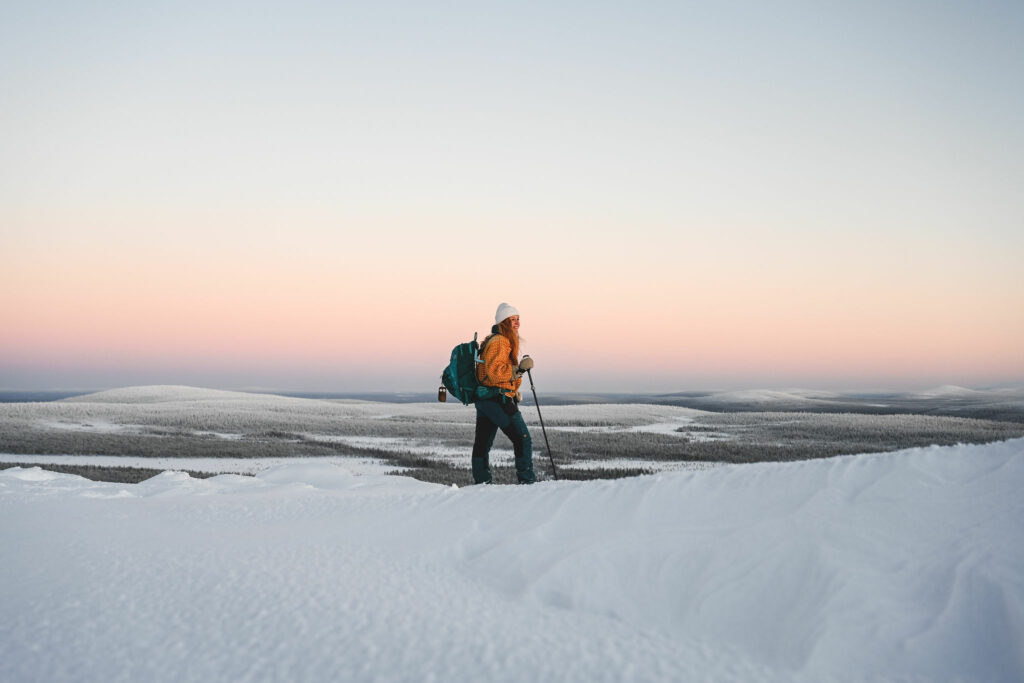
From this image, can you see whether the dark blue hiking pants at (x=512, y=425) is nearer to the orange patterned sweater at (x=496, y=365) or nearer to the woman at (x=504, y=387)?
the woman at (x=504, y=387)

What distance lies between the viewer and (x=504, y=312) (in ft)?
24.2

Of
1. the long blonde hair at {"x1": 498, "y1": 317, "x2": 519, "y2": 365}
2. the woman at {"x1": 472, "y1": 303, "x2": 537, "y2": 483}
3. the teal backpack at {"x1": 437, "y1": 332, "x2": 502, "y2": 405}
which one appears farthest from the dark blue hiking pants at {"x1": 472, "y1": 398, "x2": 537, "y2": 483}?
the long blonde hair at {"x1": 498, "y1": 317, "x2": 519, "y2": 365}

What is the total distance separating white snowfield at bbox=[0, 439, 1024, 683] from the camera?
8.02 ft

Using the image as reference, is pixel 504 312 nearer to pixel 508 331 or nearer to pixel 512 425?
pixel 508 331

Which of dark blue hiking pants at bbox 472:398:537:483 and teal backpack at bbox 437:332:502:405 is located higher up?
teal backpack at bbox 437:332:502:405

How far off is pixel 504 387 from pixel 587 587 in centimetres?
416

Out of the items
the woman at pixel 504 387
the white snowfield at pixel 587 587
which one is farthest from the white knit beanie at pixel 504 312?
the white snowfield at pixel 587 587

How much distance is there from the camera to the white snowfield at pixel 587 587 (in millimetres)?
2445

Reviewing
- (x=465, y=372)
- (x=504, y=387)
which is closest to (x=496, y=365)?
(x=504, y=387)

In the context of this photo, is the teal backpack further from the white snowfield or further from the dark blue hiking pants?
the white snowfield

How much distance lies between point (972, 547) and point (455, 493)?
3315 millimetres

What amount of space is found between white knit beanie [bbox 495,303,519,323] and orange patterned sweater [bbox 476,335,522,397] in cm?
27

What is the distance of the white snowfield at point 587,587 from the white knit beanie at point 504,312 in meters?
3.21

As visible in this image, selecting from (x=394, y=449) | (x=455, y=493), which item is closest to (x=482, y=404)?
(x=455, y=493)
